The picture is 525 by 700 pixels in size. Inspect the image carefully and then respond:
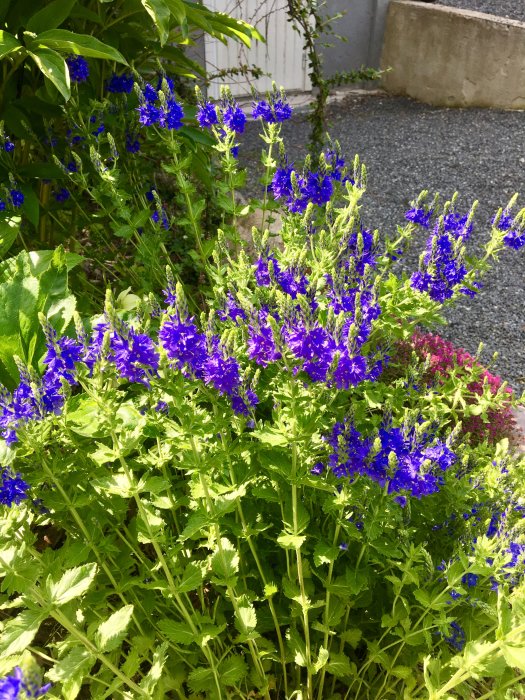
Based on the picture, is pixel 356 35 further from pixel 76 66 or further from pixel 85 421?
pixel 85 421

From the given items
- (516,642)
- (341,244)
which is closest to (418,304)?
(341,244)

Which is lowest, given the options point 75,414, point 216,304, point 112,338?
point 75,414

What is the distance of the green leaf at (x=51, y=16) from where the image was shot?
233cm

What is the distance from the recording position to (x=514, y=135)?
640 cm

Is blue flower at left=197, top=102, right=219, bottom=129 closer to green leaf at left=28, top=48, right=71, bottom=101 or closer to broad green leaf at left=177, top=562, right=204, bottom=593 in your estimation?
green leaf at left=28, top=48, right=71, bottom=101

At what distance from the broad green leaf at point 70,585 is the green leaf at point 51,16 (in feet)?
6.90

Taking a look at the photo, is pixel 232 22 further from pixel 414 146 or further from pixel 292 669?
pixel 414 146

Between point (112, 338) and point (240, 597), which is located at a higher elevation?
point (112, 338)

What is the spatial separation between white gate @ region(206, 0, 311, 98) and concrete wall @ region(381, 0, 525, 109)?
1258mm

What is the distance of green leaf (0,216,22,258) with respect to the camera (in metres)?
2.32

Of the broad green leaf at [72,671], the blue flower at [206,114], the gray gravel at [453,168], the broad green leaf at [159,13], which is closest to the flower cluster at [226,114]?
the blue flower at [206,114]

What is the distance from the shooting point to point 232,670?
1.66 meters

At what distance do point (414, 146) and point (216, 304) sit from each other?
538 centimetres

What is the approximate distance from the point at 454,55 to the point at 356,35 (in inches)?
55.7
